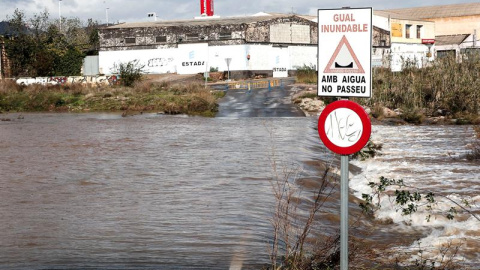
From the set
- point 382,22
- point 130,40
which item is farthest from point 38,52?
point 382,22

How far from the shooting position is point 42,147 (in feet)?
77.5

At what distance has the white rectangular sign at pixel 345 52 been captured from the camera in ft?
19.8

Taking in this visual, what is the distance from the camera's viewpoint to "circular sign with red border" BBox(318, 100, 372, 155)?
586 centimetres

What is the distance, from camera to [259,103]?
137ft

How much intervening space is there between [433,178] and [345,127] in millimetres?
11959

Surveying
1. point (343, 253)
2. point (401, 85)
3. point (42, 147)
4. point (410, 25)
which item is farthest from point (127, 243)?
point (410, 25)

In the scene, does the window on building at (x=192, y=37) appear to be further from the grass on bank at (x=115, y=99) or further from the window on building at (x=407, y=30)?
the window on building at (x=407, y=30)

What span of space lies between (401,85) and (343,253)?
31330 mm

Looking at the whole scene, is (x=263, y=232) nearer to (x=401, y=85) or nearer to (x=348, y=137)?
(x=348, y=137)

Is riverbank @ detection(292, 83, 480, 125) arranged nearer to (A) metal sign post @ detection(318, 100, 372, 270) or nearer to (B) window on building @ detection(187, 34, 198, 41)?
(A) metal sign post @ detection(318, 100, 372, 270)

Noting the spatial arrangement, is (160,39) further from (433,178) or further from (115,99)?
(433,178)

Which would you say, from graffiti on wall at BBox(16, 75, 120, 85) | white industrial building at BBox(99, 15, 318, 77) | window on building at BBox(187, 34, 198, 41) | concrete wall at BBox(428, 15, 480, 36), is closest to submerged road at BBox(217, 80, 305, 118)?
graffiti on wall at BBox(16, 75, 120, 85)

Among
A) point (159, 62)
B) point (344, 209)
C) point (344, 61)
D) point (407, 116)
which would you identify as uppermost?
point (159, 62)

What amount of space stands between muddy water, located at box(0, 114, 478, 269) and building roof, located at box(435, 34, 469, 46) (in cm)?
6201
